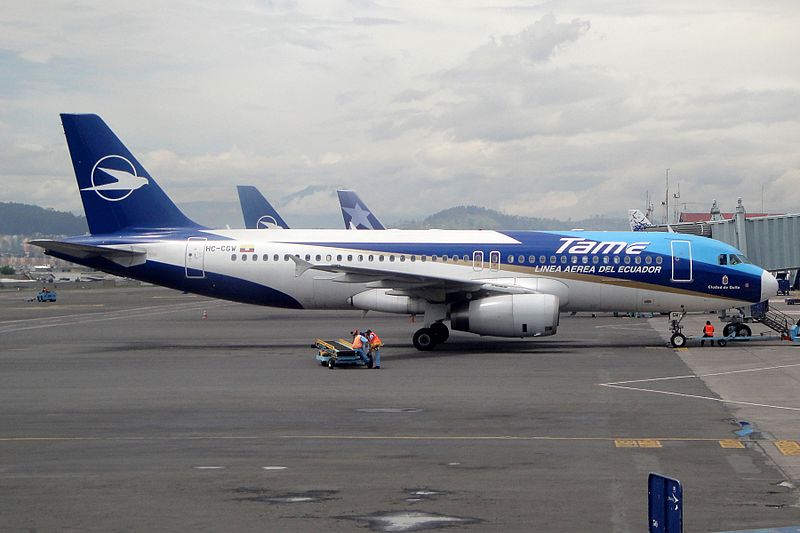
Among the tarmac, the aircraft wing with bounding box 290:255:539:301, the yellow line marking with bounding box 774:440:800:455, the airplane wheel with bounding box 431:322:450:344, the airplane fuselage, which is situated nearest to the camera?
the tarmac

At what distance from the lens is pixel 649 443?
18.2 meters

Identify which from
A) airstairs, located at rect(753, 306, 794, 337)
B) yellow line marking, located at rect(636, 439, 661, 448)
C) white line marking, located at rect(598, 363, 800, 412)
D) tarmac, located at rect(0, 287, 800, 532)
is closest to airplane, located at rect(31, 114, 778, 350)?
tarmac, located at rect(0, 287, 800, 532)

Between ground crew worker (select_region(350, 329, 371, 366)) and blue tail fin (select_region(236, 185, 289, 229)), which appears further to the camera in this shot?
blue tail fin (select_region(236, 185, 289, 229))

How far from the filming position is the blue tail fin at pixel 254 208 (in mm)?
73938

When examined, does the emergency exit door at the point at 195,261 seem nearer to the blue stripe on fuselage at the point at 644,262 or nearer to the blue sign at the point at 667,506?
the blue stripe on fuselage at the point at 644,262

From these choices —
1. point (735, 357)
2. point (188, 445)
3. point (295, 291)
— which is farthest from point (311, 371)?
point (735, 357)

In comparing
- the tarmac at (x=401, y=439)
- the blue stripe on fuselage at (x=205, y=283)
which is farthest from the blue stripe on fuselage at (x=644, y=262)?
the blue stripe on fuselage at (x=205, y=283)

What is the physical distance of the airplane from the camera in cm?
3769

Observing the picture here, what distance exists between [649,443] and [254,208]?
59.0 metres

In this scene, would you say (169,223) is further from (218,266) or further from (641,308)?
(641,308)

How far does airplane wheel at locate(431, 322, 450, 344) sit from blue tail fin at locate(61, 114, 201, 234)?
12.5m

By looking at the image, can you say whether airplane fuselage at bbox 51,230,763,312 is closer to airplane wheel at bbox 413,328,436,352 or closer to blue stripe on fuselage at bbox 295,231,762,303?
blue stripe on fuselage at bbox 295,231,762,303

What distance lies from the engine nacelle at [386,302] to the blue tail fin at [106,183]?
9425 mm

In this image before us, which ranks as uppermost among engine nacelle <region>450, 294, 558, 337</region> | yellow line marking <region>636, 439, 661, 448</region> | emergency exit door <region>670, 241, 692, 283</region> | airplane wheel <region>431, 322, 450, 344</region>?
emergency exit door <region>670, 241, 692, 283</region>
